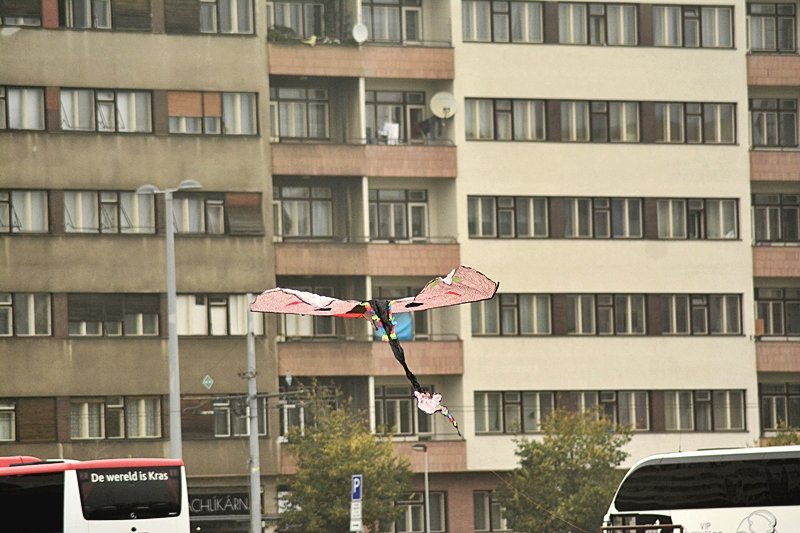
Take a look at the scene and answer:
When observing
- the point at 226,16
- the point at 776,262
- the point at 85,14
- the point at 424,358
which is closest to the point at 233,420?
the point at 424,358

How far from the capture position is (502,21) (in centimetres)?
6888

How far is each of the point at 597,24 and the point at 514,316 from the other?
1113cm

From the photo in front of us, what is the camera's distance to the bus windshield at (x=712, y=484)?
127ft

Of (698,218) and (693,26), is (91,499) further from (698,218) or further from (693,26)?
(693,26)

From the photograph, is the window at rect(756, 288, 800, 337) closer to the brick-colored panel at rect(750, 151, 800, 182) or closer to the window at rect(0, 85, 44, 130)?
the brick-colored panel at rect(750, 151, 800, 182)

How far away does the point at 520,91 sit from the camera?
68625 mm

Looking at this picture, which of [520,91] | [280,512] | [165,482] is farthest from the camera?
[520,91]

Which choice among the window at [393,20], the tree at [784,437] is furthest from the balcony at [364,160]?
the tree at [784,437]

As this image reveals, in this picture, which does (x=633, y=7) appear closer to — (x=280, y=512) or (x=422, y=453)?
(x=422, y=453)

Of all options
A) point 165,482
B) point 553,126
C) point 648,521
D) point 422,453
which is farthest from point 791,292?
point 165,482

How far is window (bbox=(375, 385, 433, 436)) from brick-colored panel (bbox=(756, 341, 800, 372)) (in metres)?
12.6

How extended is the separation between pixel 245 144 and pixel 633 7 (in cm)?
1554

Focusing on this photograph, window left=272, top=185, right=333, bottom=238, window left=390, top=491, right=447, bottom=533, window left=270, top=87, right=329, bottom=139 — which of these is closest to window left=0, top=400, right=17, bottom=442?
window left=272, top=185, right=333, bottom=238

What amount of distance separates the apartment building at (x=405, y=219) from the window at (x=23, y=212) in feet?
0.31
